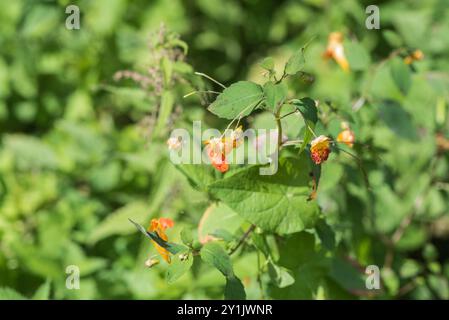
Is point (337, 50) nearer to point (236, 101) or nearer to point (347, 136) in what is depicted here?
point (347, 136)

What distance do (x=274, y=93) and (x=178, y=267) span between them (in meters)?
0.33

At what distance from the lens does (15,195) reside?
2201 mm

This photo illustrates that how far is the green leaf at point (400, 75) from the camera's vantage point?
1645 millimetres

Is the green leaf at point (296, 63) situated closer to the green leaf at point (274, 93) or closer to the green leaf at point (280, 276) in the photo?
the green leaf at point (274, 93)

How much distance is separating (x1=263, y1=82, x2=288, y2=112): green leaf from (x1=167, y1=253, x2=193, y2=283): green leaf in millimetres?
289

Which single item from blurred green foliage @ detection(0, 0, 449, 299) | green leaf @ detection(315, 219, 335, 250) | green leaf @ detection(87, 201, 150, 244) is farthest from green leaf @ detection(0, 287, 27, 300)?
green leaf @ detection(315, 219, 335, 250)

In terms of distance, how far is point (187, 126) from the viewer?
61.3 inches

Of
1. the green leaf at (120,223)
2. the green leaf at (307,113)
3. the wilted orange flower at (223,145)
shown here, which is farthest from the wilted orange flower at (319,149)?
the green leaf at (120,223)

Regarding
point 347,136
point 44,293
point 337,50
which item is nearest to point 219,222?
point 347,136

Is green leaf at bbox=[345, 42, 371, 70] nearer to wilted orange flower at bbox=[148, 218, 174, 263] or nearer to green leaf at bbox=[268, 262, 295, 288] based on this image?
green leaf at bbox=[268, 262, 295, 288]

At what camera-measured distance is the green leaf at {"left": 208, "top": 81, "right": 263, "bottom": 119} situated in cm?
104

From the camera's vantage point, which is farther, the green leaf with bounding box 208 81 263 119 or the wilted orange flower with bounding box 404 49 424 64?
the wilted orange flower with bounding box 404 49 424 64
